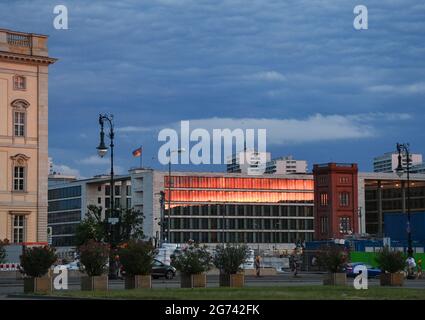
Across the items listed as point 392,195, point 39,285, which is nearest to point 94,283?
point 39,285

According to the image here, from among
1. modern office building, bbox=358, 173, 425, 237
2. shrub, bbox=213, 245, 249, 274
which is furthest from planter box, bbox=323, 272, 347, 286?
modern office building, bbox=358, 173, 425, 237

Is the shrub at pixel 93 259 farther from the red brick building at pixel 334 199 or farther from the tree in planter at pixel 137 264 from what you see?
the red brick building at pixel 334 199

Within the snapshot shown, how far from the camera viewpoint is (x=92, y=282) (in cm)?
3662

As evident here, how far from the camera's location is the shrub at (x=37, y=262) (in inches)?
1447

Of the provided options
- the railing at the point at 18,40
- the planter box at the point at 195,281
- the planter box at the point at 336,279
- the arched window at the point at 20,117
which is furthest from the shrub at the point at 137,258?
the railing at the point at 18,40

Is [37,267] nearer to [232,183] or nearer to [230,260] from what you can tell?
[230,260]

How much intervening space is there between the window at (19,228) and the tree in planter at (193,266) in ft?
144

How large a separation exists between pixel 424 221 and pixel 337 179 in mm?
69943

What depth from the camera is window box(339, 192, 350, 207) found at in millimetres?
169750

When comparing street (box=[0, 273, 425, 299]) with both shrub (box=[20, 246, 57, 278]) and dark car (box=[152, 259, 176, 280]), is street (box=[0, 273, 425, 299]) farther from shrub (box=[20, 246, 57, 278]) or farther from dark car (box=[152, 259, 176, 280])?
dark car (box=[152, 259, 176, 280])

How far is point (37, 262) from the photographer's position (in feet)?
121
